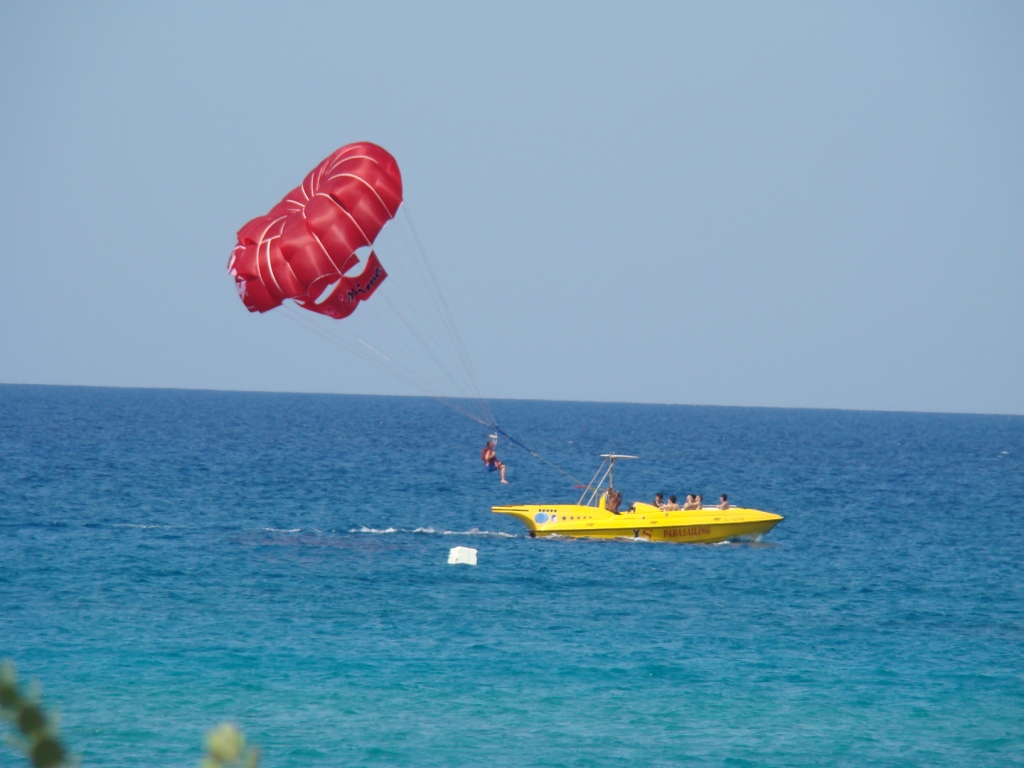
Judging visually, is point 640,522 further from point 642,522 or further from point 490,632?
point 490,632

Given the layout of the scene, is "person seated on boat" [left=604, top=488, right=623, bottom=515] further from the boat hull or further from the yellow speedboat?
the boat hull

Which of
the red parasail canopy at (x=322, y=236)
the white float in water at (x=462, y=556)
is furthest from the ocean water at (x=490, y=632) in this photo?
the red parasail canopy at (x=322, y=236)

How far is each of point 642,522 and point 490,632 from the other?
12828 mm

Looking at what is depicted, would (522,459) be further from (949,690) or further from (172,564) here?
(949,690)

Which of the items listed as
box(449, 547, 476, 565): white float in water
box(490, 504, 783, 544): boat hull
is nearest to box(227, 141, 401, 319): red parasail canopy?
box(449, 547, 476, 565): white float in water

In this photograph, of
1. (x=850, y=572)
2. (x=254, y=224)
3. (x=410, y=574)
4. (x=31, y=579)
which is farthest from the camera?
A: (x=850, y=572)

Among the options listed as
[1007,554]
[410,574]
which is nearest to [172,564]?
[410,574]

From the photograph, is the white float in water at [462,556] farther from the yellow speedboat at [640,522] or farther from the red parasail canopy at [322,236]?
the red parasail canopy at [322,236]

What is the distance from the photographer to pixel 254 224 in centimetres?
2462

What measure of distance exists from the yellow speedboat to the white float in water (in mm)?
3348

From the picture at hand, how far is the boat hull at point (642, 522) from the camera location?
3512 cm

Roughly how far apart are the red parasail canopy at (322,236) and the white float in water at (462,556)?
9045mm

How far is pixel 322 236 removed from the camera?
23188mm

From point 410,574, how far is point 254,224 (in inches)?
394
